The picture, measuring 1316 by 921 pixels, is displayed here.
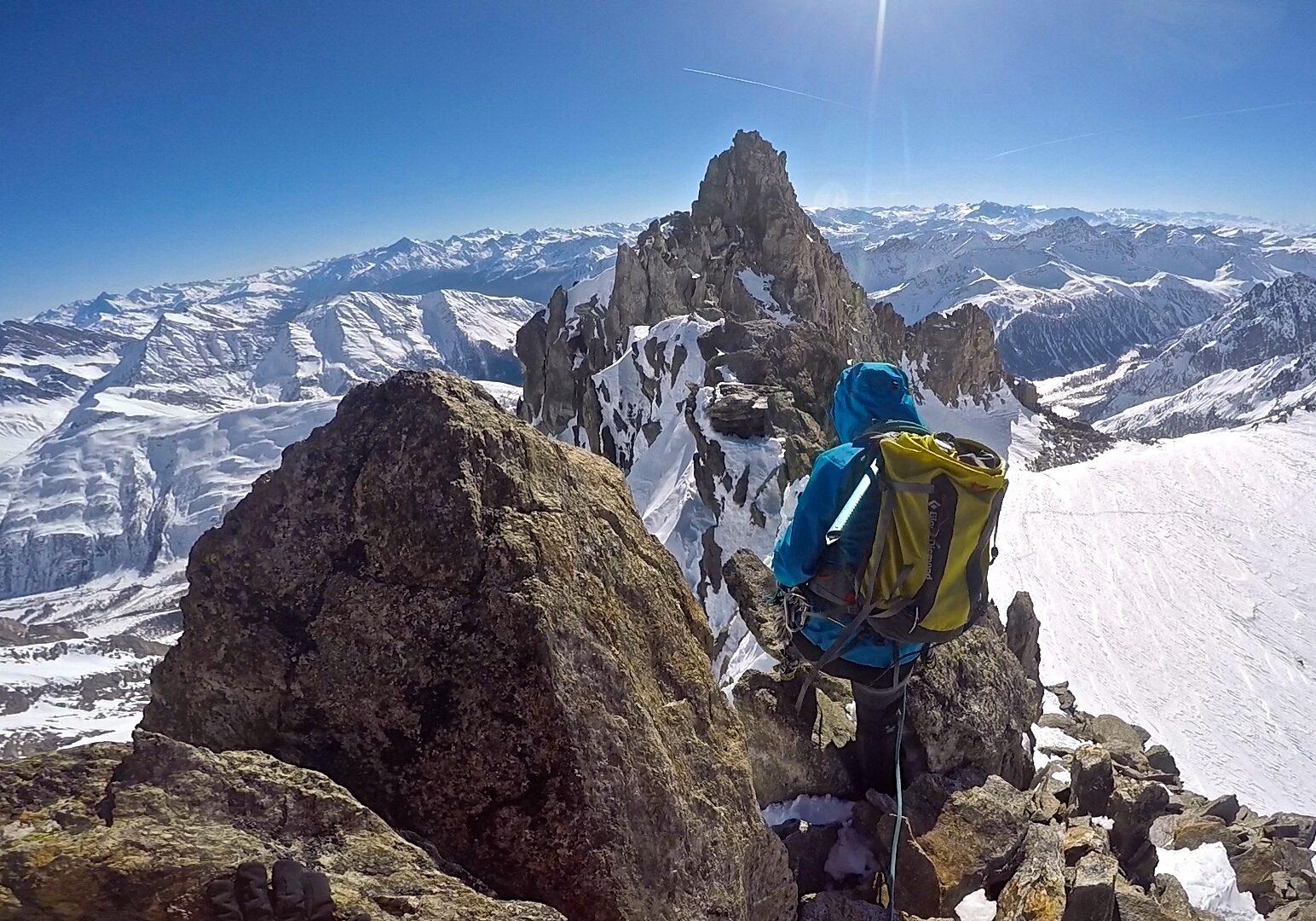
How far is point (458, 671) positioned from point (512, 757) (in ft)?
2.03

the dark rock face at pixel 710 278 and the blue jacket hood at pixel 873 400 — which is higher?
the dark rock face at pixel 710 278

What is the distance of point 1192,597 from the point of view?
4009cm

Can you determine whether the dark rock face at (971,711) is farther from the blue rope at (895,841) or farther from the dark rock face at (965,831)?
the blue rope at (895,841)

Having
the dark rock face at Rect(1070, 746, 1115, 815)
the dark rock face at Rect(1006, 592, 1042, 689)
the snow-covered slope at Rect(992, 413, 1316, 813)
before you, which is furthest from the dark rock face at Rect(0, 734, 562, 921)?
the snow-covered slope at Rect(992, 413, 1316, 813)

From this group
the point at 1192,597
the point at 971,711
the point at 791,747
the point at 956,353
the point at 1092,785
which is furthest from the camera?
the point at 956,353

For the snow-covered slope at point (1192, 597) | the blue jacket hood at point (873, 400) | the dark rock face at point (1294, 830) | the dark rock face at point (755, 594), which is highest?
the blue jacket hood at point (873, 400)

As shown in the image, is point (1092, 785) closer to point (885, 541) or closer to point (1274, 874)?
point (1274, 874)

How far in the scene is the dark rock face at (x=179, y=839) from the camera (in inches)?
108

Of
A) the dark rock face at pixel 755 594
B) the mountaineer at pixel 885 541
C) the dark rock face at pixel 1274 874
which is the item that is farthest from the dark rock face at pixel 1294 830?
the mountaineer at pixel 885 541

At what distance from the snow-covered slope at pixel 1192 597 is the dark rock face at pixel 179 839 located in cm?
2656

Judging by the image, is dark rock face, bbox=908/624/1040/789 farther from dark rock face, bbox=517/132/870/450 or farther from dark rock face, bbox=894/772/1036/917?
dark rock face, bbox=517/132/870/450

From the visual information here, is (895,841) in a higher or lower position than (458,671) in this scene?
lower

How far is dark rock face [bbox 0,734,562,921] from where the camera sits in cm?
276

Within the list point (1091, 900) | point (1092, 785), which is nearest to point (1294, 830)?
point (1092, 785)
